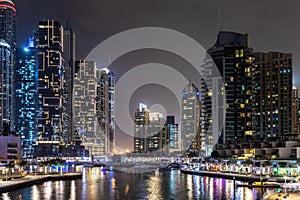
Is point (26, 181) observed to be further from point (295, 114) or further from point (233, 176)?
point (295, 114)

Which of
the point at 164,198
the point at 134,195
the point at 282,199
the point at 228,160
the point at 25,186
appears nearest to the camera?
the point at 282,199

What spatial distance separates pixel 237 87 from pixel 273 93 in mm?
26679

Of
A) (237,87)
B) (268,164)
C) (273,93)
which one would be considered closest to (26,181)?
(268,164)

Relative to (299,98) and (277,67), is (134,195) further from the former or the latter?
(299,98)

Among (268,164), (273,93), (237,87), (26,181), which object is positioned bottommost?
(26,181)

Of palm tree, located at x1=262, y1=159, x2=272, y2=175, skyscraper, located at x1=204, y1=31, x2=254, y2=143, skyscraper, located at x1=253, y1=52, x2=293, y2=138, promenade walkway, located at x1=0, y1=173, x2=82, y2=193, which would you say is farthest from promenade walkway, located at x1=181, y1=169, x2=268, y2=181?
skyscraper, located at x1=253, y1=52, x2=293, y2=138

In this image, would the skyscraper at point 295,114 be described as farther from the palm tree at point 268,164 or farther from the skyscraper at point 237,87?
the palm tree at point 268,164

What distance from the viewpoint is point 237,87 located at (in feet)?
538

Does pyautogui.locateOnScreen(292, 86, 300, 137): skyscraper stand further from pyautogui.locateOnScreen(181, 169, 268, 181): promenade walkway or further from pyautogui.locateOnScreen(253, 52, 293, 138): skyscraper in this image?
pyautogui.locateOnScreen(181, 169, 268, 181): promenade walkway

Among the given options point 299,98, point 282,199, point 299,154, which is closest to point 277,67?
point 299,98

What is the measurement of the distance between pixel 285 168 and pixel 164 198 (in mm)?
36912

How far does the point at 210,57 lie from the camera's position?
174 meters

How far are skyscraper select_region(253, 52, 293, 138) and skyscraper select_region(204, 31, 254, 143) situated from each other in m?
17.6

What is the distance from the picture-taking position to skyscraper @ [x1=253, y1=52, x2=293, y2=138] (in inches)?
6998
